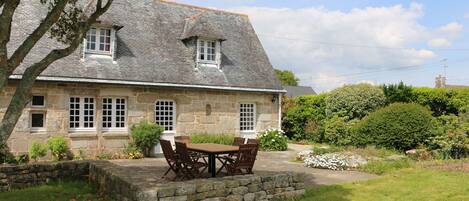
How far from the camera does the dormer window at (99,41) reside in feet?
49.4

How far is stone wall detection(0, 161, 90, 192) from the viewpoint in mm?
9273

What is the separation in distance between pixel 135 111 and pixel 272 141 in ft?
19.4

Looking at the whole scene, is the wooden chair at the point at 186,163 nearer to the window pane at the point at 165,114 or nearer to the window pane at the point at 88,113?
the window pane at the point at 88,113

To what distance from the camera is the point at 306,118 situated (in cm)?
2242

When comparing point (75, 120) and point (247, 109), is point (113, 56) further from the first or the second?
point (247, 109)

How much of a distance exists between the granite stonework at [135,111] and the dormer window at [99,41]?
4.90 feet

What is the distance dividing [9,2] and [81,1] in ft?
34.7

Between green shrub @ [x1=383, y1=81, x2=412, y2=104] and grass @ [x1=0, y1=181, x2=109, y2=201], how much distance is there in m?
13.8

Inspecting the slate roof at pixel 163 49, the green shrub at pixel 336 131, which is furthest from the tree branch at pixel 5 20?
the green shrub at pixel 336 131

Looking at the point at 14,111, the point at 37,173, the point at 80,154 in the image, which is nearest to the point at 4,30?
the point at 14,111

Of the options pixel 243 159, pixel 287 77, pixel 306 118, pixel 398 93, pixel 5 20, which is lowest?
pixel 243 159

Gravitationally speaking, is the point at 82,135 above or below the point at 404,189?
above

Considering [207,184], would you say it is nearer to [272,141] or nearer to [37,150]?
[37,150]

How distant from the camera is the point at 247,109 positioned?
1836 cm
